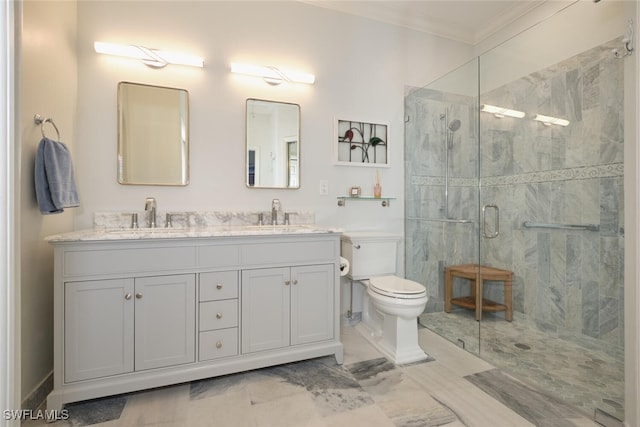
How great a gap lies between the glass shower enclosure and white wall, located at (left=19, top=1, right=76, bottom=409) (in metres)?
2.48

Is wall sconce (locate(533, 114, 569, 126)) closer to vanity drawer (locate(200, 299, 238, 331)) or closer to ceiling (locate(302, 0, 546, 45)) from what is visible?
ceiling (locate(302, 0, 546, 45))

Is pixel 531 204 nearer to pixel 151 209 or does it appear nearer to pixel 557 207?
pixel 557 207

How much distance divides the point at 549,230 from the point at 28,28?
3.39 m

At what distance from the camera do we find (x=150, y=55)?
192cm

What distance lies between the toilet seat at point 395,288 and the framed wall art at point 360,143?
0.99 m

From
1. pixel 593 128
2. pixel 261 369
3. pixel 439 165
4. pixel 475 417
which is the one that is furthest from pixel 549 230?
pixel 261 369

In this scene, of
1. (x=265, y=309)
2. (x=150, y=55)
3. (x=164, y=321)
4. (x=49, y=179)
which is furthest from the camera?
(x=150, y=55)

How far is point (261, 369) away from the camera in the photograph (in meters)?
1.79

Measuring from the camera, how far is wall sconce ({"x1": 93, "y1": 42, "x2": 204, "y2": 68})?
1.84 meters

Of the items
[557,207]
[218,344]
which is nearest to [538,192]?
[557,207]

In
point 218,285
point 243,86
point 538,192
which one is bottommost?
point 218,285

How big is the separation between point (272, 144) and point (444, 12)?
1933 mm

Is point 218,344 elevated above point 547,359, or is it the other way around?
point 218,344

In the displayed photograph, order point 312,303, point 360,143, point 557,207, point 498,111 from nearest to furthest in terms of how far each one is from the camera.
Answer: point 312,303
point 557,207
point 498,111
point 360,143
